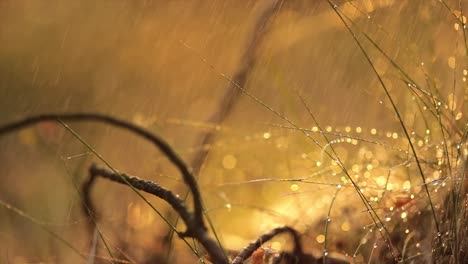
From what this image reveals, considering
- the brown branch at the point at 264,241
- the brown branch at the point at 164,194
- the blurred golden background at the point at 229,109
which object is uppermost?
A: the blurred golden background at the point at 229,109

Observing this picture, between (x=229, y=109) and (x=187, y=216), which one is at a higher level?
(x=229, y=109)

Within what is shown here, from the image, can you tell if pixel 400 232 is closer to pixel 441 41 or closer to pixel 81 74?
pixel 441 41

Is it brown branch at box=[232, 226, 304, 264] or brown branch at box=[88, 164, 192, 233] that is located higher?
brown branch at box=[88, 164, 192, 233]

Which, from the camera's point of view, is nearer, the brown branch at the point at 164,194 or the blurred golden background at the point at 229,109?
the brown branch at the point at 164,194

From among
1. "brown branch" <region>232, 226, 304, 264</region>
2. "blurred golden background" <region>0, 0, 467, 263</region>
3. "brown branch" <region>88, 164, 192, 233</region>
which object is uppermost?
"blurred golden background" <region>0, 0, 467, 263</region>

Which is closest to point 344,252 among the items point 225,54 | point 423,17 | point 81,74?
point 423,17

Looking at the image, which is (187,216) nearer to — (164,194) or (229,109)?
(164,194)

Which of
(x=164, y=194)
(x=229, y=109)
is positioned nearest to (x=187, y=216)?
(x=164, y=194)

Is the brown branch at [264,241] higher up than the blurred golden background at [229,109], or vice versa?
the blurred golden background at [229,109]
